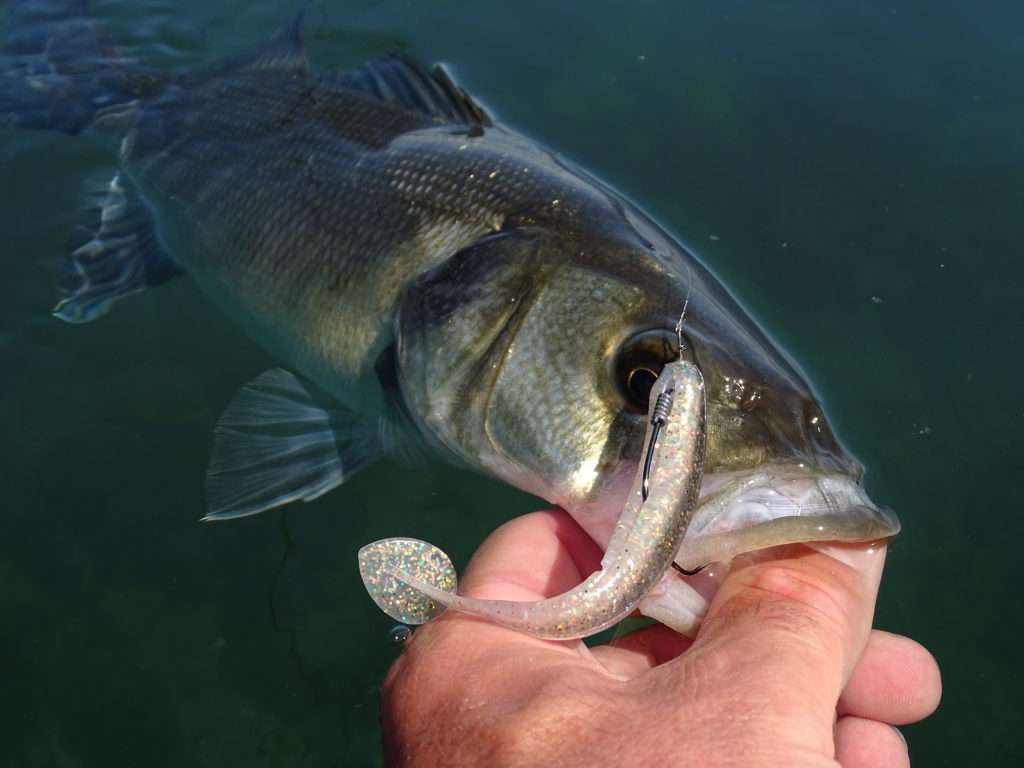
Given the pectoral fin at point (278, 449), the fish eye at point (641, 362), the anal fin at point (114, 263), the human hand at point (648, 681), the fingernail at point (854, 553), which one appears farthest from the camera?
the anal fin at point (114, 263)

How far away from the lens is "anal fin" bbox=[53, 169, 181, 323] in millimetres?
3941

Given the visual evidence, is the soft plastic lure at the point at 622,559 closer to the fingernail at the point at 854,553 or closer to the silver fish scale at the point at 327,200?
the fingernail at the point at 854,553

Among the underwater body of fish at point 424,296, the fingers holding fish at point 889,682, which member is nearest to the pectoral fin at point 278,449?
the underwater body of fish at point 424,296

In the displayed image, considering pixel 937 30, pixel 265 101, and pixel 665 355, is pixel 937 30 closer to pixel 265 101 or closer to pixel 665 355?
pixel 265 101

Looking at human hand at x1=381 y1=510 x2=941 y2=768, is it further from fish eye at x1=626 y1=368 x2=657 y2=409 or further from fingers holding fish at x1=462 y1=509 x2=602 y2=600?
fish eye at x1=626 y1=368 x2=657 y2=409

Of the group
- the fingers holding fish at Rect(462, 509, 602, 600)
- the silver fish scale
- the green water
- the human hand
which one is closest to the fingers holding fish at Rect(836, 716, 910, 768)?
the human hand

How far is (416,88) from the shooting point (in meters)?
3.56

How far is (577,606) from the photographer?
5.02 ft

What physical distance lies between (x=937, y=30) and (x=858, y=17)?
17.8 inches

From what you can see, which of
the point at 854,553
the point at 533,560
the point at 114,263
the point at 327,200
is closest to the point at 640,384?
the point at 533,560

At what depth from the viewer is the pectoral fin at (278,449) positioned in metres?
3.06

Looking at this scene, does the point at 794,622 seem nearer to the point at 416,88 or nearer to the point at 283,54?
the point at 416,88

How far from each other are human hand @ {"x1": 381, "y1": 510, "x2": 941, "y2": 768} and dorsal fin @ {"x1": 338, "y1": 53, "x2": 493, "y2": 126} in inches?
81.6

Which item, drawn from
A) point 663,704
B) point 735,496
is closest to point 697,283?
point 735,496
